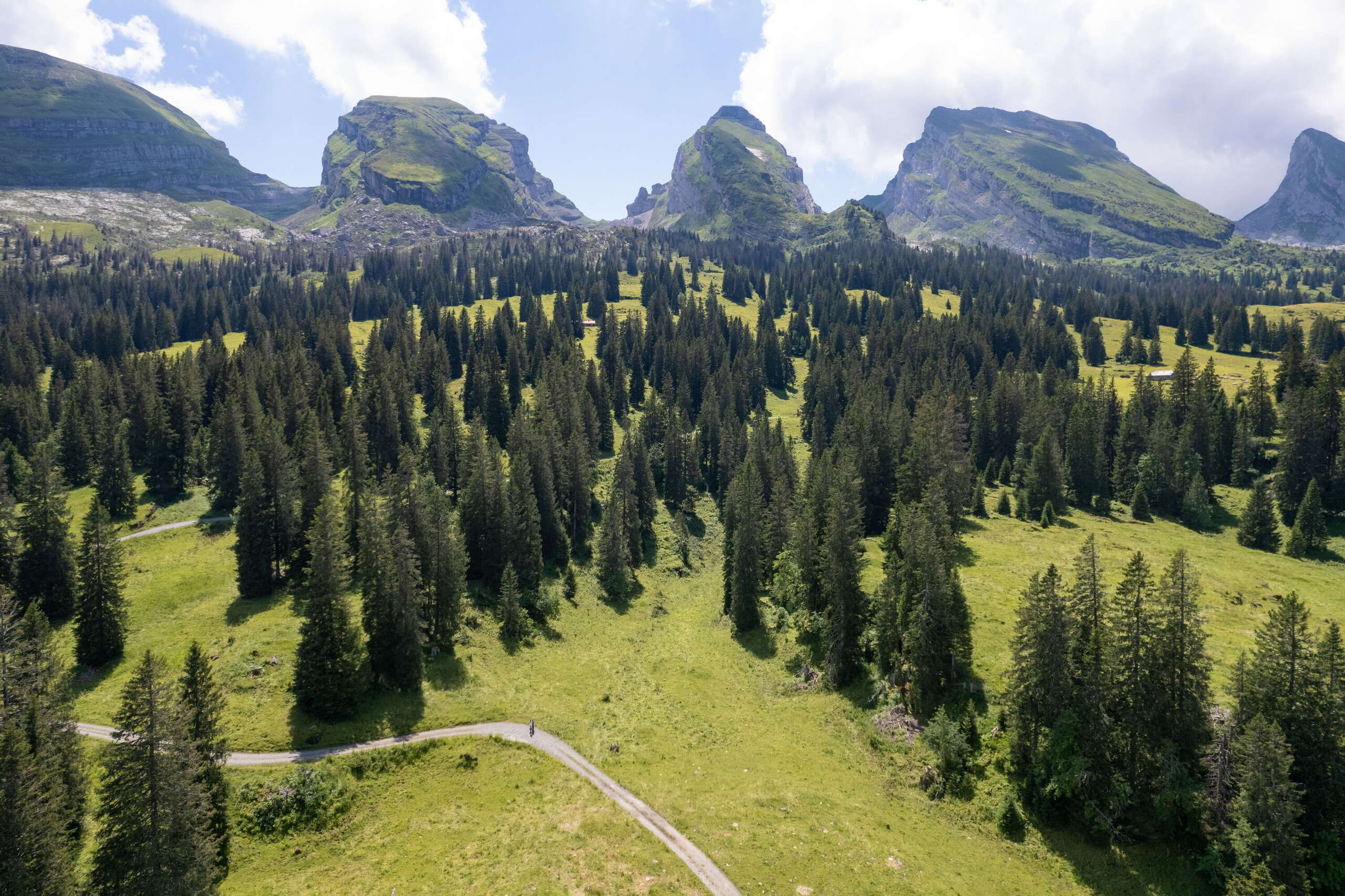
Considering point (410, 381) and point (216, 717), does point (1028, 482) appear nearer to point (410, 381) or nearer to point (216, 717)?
point (216, 717)

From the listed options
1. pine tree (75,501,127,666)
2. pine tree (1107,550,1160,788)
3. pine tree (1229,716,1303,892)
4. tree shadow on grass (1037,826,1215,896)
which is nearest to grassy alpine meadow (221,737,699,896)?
tree shadow on grass (1037,826,1215,896)

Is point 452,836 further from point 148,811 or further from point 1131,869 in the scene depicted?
point 1131,869

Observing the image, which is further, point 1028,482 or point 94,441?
point 94,441

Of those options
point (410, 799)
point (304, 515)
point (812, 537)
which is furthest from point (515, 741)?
point (304, 515)

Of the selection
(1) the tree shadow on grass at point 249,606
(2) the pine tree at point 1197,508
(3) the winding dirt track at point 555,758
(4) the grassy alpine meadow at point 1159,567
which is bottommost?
(1) the tree shadow on grass at point 249,606

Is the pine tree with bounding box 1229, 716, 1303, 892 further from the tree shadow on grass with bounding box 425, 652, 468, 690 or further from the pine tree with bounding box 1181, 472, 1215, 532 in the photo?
the pine tree with bounding box 1181, 472, 1215, 532

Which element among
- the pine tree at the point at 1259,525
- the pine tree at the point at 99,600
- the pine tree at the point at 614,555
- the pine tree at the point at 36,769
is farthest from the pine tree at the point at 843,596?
the pine tree at the point at 99,600

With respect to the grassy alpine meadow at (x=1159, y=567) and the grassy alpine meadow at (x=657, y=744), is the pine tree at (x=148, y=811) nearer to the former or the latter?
the grassy alpine meadow at (x=657, y=744)
